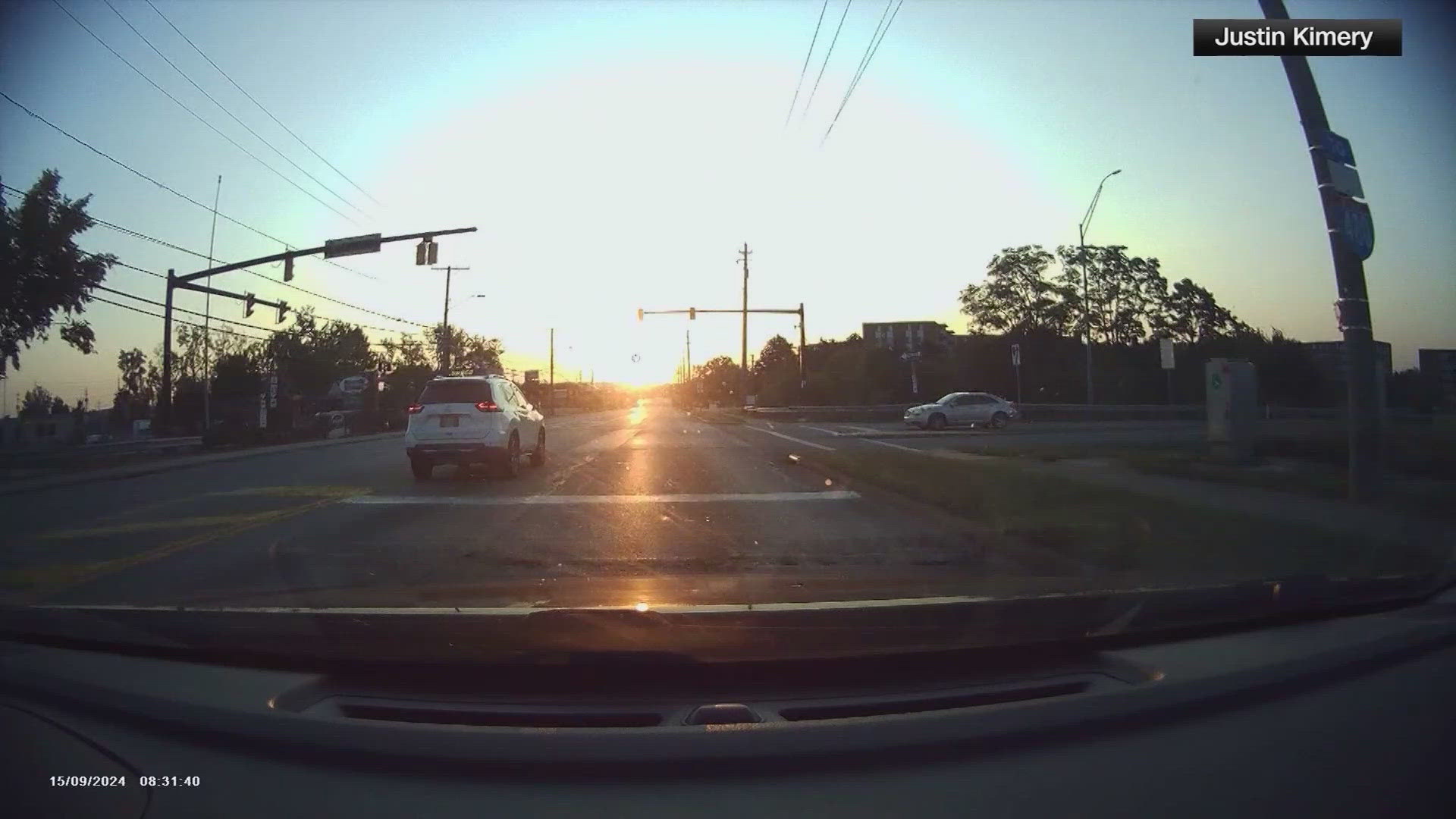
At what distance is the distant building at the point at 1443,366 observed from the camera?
13227 millimetres

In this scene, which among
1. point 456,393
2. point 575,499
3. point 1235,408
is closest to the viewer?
point 575,499

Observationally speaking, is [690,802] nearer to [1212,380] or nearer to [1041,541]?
[1041,541]

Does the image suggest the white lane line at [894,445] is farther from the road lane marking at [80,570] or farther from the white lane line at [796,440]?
the road lane marking at [80,570]

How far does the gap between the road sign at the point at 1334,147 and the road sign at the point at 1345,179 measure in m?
0.08

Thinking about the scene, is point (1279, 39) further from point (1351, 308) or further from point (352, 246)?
point (352, 246)

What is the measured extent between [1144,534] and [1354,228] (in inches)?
190

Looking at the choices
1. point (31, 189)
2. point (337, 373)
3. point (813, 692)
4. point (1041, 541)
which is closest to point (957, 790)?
point (813, 692)

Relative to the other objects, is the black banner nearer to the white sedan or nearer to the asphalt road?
the asphalt road

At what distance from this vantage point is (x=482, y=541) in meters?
8.11

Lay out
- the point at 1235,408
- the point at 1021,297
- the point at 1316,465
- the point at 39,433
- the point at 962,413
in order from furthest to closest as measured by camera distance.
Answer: the point at 1021,297 < the point at 39,433 < the point at 962,413 < the point at 1235,408 < the point at 1316,465

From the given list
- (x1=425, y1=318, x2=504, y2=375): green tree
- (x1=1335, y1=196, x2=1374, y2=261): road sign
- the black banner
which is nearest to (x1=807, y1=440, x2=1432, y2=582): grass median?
(x1=1335, y1=196, x2=1374, y2=261): road sign

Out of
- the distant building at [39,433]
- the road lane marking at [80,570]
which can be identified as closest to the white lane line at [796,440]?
the road lane marking at [80,570]

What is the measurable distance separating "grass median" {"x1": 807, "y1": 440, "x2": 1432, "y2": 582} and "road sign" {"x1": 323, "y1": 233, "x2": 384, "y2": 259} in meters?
17.8

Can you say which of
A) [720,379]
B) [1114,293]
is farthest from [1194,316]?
[720,379]
